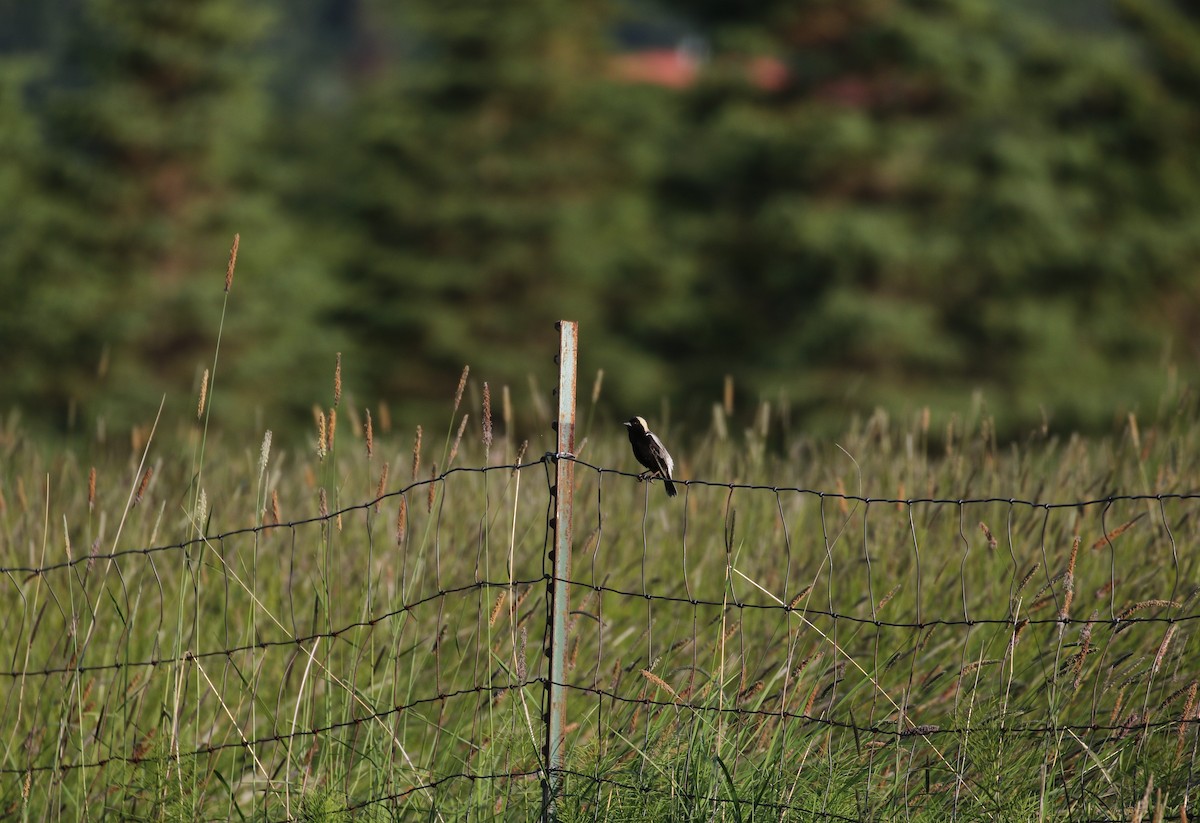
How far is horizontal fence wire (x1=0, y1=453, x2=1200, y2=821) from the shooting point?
295cm

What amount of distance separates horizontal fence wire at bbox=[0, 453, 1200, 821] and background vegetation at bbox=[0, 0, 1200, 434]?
14.6 meters

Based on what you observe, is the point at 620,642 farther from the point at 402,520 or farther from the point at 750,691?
the point at 402,520

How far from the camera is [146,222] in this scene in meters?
20.9

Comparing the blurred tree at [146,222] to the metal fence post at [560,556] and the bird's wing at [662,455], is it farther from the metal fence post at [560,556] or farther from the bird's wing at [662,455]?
the metal fence post at [560,556]

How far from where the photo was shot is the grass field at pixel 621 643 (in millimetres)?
2959

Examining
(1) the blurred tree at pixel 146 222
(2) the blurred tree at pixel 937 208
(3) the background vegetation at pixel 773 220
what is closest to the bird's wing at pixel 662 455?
(3) the background vegetation at pixel 773 220

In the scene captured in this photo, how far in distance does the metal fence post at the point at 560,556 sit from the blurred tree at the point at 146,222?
59.4 ft

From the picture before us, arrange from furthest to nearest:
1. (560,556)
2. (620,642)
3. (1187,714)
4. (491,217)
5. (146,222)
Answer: (491,217)
(146,222)
(620,642)
(560,556)
(1187,714)

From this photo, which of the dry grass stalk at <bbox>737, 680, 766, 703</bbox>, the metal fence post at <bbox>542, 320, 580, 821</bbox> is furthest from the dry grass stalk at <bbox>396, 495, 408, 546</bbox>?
the dry grass stalk at <bbox>737, 680, 766, 703</bbox>

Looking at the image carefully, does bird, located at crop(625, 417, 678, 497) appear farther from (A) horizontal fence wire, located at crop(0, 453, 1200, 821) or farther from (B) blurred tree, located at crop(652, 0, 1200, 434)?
(B) blurred tree, located at crop(652, 0, 1200, 434)

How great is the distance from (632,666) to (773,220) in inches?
698

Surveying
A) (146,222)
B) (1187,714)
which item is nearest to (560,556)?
(1187,714)

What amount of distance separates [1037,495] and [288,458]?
3.61 m

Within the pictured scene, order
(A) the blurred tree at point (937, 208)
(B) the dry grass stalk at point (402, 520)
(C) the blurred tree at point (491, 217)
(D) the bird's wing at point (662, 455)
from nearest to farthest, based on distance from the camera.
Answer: (B) the dry grass stalk at point (402, 520), (D) the bird's wing at point (662, 455), (A) the blurred tree at point (937, 208), (C) the blurred tree at point (491, 217)
